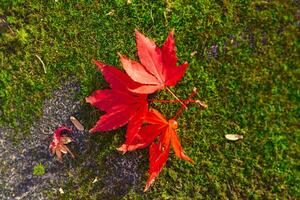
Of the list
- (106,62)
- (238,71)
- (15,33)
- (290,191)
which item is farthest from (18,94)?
(290,191)

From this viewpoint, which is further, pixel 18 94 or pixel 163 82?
pixel 18 94

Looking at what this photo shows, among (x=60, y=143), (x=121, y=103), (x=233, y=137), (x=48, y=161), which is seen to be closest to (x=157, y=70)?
(x=121, y=103)

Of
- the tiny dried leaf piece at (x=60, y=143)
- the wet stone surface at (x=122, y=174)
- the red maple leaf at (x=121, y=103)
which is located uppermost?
the red maple leaf at (x=121, y=103)

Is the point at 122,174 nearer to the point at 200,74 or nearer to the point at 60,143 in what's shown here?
the point at 60,143

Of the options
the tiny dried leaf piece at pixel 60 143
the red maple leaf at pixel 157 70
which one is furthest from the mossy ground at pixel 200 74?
the red maple leaf at pixel 157 70

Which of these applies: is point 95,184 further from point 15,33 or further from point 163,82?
point 15,33

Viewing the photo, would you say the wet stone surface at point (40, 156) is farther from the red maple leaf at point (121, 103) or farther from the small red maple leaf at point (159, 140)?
the small red maple leaf at point (159, 140)

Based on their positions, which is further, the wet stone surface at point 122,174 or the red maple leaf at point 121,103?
the wet stone surface at point 122,174
